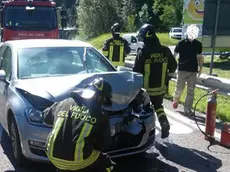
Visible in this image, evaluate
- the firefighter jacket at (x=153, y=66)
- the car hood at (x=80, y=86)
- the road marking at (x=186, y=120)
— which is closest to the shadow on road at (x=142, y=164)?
the car hood at (x=80, y=86)

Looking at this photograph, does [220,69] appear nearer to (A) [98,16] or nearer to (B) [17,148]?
(B) [17,148]

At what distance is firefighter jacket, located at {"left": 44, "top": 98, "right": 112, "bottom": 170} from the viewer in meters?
3.14

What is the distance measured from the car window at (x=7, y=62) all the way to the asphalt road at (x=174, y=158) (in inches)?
41.1

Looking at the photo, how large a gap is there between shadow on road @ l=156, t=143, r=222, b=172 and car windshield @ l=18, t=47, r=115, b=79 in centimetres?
146

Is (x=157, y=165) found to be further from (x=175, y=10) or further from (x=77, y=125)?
(x=175, y=10)

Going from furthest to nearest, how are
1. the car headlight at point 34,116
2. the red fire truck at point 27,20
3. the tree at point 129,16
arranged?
the tree at point 129,16, the red fire truck at point 27,20, the car headlight at point 34,116

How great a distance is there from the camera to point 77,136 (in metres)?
3.14

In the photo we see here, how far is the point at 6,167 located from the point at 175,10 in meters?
66.2

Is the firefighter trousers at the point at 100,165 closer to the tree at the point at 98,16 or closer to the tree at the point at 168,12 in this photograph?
the tree at the point at 98,16

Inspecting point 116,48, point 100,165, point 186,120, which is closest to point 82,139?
point 100,165

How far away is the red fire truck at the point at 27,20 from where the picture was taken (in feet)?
44.5

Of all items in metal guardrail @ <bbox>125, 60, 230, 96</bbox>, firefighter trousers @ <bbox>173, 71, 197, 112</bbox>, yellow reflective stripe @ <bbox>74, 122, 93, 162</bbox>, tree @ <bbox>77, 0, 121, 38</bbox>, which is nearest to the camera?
yellow reflective stripe @ <bbox>74, 122, 93, 162</bbox>

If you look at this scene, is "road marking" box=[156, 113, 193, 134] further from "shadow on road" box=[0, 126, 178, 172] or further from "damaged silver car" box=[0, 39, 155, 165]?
"damaged silver car" box=[0, 39, 155, 165]

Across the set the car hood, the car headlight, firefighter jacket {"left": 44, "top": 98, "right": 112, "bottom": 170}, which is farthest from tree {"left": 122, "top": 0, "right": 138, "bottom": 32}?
firefighter jacket {"left": 44, "top": 98, "right": 112, "bottom": 170}
